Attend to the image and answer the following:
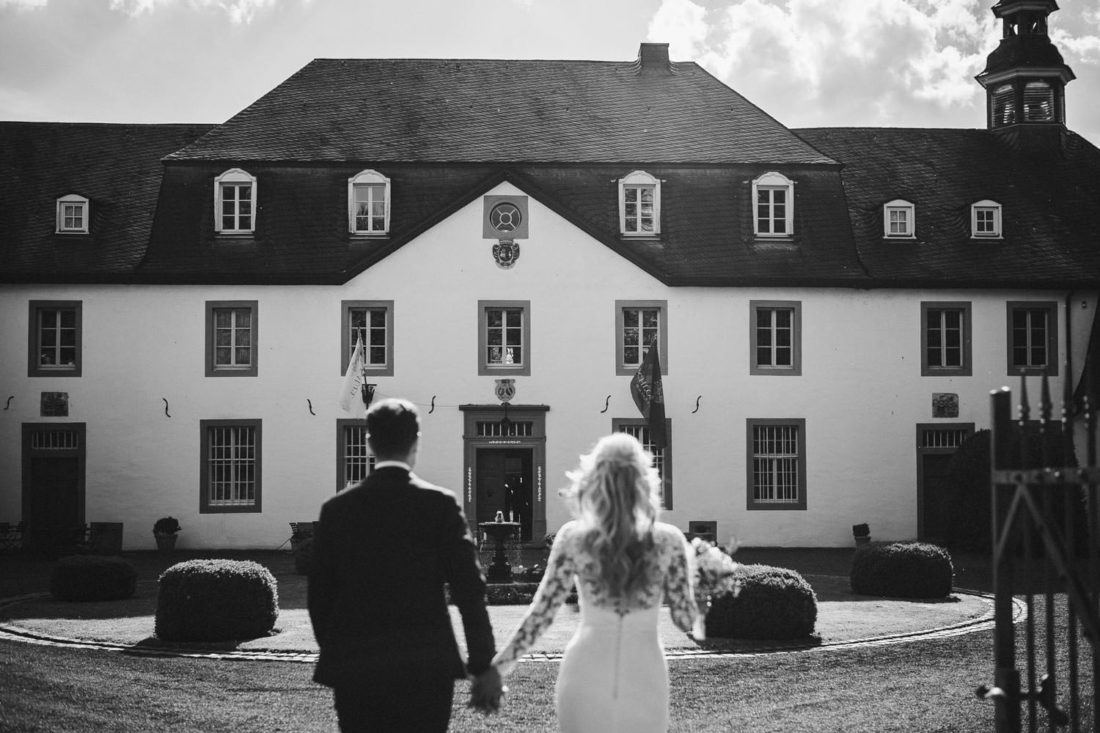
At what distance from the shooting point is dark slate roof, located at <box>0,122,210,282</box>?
28438 mm

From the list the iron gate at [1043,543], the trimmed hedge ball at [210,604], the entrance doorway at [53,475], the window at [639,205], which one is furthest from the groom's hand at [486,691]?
the entrance doorway at [53,475]

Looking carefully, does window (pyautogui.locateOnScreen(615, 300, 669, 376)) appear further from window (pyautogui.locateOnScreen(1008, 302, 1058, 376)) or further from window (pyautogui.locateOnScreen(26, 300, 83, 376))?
window (pyautogui.locateOnScreen(26, 300, 83, 376))

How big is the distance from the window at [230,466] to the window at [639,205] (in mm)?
9200

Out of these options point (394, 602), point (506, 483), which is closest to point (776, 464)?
point (506, 483)

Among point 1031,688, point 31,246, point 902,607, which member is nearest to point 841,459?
point 902,607

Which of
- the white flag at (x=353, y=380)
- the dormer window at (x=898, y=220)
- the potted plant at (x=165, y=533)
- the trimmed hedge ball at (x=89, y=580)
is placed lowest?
the potted plant at (x=165, y=533)

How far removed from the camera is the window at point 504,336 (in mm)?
28156

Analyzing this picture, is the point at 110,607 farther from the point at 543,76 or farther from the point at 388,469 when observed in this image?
the point at 543,76

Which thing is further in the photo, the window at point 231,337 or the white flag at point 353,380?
the window at point 231,337

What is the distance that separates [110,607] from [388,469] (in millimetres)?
12757

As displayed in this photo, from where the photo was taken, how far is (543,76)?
32.5 metres

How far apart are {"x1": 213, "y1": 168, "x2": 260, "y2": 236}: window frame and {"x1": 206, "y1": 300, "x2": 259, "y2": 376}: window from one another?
5.37 feet

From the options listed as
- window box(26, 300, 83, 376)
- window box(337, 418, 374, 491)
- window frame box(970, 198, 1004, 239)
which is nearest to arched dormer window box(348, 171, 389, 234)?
window box(337, 418, 374, 491)

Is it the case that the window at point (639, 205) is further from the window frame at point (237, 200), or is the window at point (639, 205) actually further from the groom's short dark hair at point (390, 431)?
the groom's short dark hair at point (390, 431)
